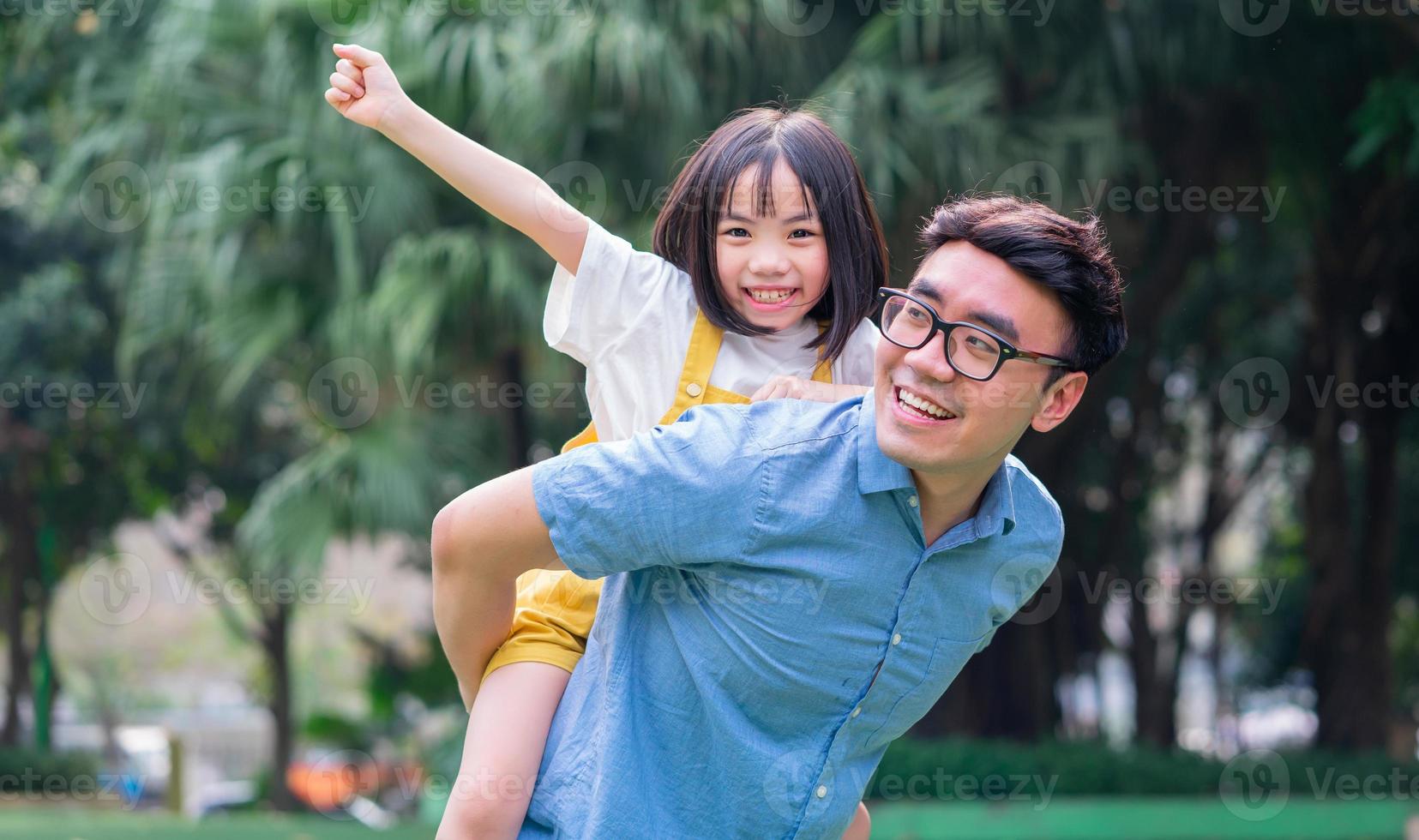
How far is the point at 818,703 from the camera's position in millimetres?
1991

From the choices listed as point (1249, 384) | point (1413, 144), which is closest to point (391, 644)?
point (1249, 384)

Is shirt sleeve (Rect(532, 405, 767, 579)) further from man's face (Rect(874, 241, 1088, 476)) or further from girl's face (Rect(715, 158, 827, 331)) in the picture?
girl's face (Rect(715, 158, 827, 331))

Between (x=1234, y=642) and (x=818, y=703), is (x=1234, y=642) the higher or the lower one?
the lower one

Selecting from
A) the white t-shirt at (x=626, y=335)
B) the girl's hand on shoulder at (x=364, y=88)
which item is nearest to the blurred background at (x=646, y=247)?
the white t-shirt at (x=626, y=335)

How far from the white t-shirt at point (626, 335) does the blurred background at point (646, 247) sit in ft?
16.6

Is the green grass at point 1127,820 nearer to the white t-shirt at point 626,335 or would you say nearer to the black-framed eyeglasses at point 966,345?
the white t-shirt at point 626,335

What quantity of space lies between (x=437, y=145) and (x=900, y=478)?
985 millimetres

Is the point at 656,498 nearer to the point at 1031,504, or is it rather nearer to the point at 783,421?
the point at 783,421

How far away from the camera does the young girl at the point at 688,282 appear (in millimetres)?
2359

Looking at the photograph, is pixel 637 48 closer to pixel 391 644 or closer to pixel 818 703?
pixel 818 703

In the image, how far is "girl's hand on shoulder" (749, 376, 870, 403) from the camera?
2.46m

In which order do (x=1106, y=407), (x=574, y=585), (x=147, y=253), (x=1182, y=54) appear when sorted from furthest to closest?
(x=1106, y=407), (x=147, y=253), (x=1182, y=54), (x=574, y=585)

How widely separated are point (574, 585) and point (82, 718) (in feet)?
156

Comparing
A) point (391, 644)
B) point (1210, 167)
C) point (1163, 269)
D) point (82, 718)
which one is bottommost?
point (82, 718)
